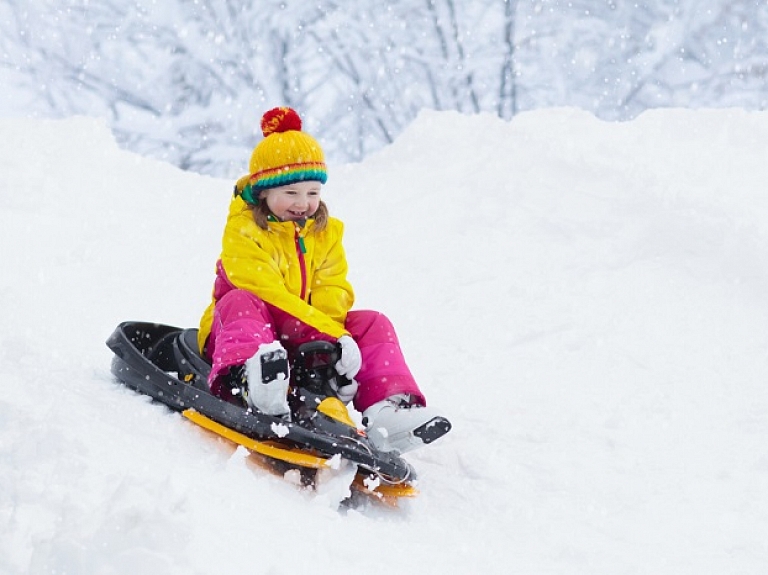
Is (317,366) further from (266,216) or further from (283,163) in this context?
(283,163)

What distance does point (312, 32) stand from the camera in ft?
50.8

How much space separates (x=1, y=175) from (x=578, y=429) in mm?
5950

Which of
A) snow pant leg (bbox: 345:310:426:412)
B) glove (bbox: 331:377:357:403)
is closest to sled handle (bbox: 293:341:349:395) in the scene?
glove (bbox: 331:377:357:403)

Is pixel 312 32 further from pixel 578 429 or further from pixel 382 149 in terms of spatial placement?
pixel 578 429

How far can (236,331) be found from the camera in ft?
9.74

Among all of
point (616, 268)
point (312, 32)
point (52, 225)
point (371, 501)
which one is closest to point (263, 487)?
point (371, 501)

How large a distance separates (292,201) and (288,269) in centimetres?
27

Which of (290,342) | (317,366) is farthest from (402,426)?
(290,342)

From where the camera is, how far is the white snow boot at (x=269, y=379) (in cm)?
278

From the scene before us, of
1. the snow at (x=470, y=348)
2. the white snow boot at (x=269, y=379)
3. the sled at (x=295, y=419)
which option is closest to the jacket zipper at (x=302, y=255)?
the sled at (x=295, y=419)

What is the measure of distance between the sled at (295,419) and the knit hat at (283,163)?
2.27ft

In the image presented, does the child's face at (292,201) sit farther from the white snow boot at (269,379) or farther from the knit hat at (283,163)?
the white snow boot at (269,379)

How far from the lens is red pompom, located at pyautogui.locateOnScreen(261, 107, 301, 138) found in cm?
356

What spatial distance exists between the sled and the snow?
0.24 ft
